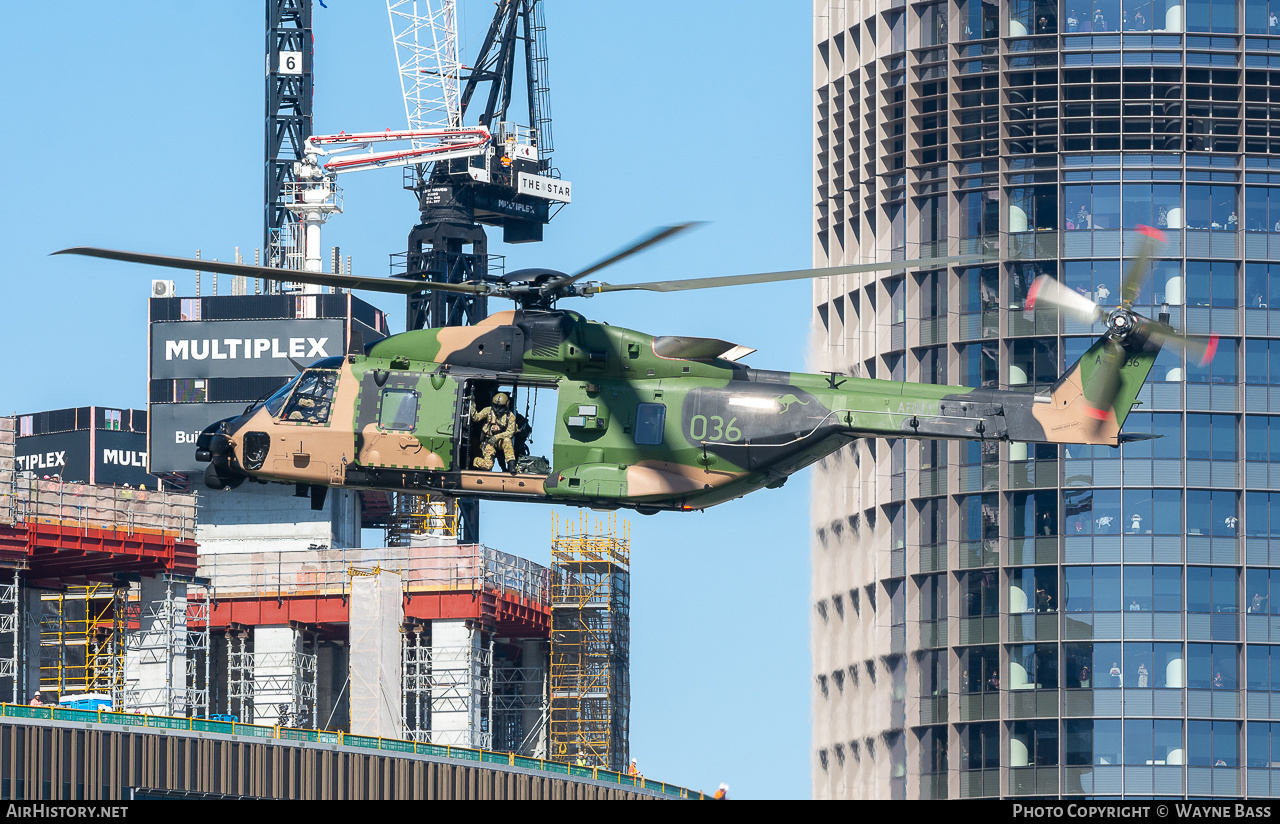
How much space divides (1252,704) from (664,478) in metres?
67.1

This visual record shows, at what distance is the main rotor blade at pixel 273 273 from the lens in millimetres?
37812

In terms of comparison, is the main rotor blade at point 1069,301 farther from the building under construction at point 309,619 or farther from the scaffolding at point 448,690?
the scaffolding at point 448,690

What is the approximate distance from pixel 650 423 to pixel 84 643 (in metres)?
86.6

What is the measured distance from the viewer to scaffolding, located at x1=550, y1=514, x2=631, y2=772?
146m

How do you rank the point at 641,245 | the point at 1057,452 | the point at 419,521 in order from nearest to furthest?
the point at 641,245 < the point at 1057,452 < the point at 419,521

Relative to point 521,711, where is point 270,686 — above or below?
above

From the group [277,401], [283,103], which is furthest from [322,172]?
[277,401]

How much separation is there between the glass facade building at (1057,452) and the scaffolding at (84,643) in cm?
3744

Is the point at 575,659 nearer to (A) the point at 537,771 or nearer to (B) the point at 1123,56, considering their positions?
(A) the point at 537,771

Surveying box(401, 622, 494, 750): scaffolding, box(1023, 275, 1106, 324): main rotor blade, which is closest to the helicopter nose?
box(1023, 275, 1106, 324): main rotor blade

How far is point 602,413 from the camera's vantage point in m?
41.5

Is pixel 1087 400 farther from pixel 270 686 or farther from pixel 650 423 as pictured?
pixel 270 686

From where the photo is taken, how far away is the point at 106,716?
8225 cm

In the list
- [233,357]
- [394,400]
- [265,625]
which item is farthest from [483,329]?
[233,357]
